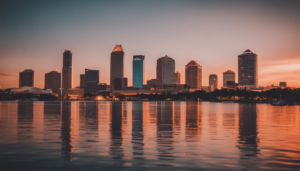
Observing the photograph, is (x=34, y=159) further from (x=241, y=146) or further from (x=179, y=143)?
(x=241, y=146)

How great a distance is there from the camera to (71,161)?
19.4 m

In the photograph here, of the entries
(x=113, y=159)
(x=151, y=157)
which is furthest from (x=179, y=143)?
(x=113, y=159)

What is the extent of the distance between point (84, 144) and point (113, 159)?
694 centimetres

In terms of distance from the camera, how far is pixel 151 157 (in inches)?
816

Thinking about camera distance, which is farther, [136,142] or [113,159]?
[136,142]

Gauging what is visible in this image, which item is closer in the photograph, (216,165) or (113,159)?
(216,165)

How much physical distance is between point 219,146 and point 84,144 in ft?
36.1

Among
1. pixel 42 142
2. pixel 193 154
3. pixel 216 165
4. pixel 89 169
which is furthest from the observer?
pixel 42 142

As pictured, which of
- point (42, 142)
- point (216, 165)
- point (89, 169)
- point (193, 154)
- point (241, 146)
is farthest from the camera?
point (42, 142)

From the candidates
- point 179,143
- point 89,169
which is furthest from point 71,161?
point 179,143

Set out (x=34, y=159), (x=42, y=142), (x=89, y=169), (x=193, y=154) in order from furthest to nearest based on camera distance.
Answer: (x=42, y=142) → (x=193, y=154) → (x=34, y=159) → (x=89, y=169)

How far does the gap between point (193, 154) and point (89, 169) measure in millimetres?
7776

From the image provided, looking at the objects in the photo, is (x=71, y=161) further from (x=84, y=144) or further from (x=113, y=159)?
(x=84, y=144)

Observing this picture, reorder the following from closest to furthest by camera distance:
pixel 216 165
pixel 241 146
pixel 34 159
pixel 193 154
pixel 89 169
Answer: pixel 89 169 < pixel 216 165 < pixel 34 159 < pixel 193 154 < pixel 241 146
